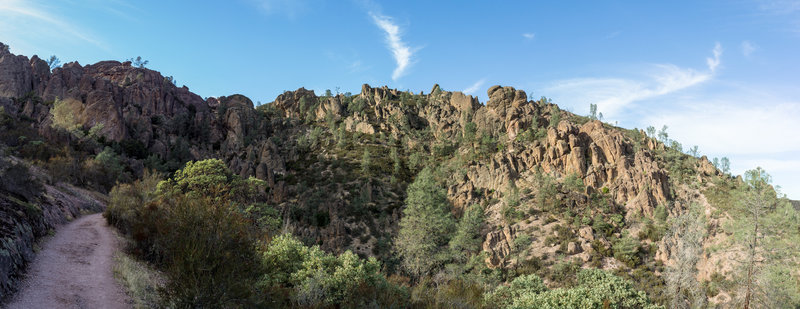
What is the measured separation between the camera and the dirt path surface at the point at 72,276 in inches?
482

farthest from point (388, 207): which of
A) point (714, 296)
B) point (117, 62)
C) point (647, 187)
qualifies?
point (117, 62)

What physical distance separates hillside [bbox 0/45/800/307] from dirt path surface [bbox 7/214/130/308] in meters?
3.09

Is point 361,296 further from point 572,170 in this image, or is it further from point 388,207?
point 572,170

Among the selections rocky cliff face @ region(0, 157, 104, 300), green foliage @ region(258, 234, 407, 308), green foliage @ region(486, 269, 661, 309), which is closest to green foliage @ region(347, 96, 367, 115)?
rocky cliff face @ region(0, 157, 104, 300)

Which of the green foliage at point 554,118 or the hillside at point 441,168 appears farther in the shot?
the green foliage at point 554,118

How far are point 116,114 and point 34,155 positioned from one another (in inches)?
2014

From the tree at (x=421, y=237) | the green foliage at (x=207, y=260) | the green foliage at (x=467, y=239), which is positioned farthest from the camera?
the green foliage at (x=467, y=239)

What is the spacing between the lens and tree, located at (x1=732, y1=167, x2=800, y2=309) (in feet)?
93.8

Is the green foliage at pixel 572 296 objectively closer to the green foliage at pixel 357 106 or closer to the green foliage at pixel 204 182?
the green foliage at pixel 204 182

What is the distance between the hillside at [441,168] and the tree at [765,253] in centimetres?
117

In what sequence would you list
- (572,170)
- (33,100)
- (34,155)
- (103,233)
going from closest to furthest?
(103,233), (34,155), (572,170), (33,100)

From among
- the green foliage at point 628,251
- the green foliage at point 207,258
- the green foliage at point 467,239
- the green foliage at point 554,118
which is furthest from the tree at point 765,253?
the green foliage at point 554,118

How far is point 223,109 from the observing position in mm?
130250

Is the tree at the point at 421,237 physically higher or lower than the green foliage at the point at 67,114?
lower
